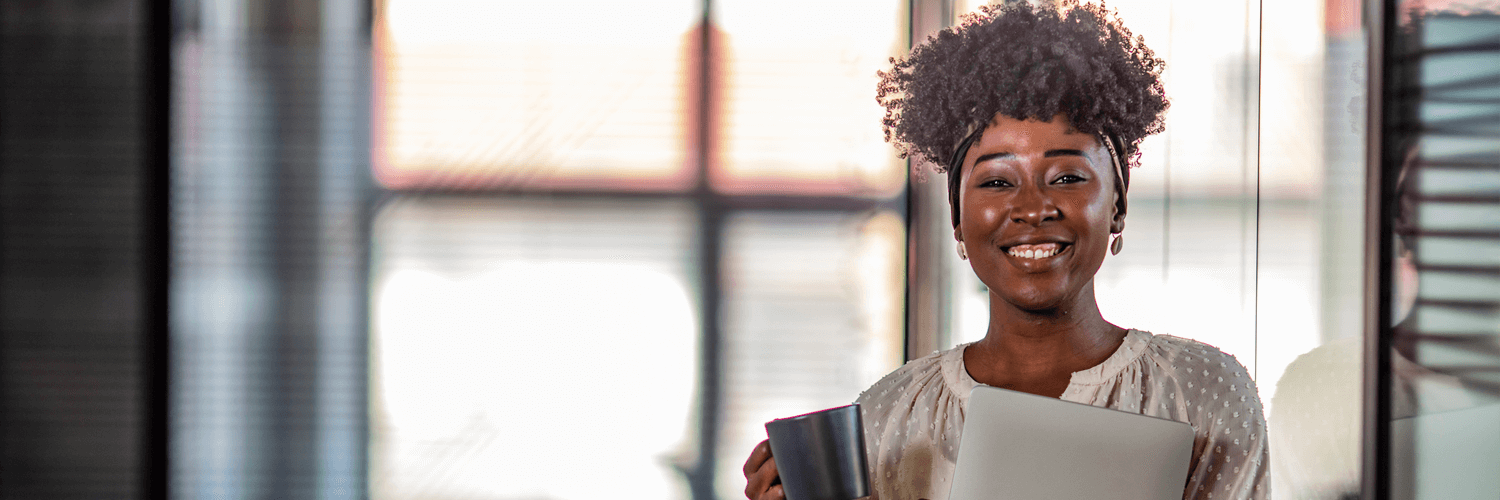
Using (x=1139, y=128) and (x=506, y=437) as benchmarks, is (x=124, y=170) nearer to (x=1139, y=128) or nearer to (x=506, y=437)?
(x=506, y=437)

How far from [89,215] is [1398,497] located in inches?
97.1

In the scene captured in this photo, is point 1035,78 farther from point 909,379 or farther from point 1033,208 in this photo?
point 909,379

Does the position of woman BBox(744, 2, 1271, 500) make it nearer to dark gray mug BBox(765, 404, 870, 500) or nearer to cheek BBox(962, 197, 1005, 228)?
cheek BBox(962, 197, 1005, 228)

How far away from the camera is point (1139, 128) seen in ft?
3.37

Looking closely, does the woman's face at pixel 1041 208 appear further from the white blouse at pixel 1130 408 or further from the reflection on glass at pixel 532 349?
the reflection on glass at pixel 532 349

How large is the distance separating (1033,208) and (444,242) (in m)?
1.19

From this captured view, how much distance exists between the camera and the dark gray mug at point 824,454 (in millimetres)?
883

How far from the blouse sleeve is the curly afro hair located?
270 mm

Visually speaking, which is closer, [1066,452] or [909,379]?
[1066,452]

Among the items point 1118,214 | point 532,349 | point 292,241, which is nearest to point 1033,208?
point 1118,214

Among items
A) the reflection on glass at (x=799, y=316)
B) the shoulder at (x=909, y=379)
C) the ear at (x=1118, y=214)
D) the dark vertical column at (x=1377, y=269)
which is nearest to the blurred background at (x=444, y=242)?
the reflection on glass at (x=799, y=316)

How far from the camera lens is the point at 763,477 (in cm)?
103

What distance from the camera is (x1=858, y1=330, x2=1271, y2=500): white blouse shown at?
934 millimetres

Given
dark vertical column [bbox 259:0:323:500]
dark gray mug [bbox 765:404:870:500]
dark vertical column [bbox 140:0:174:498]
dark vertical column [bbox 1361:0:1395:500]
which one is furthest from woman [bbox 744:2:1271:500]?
dark vertical column [bbox 140:0:174:498]
